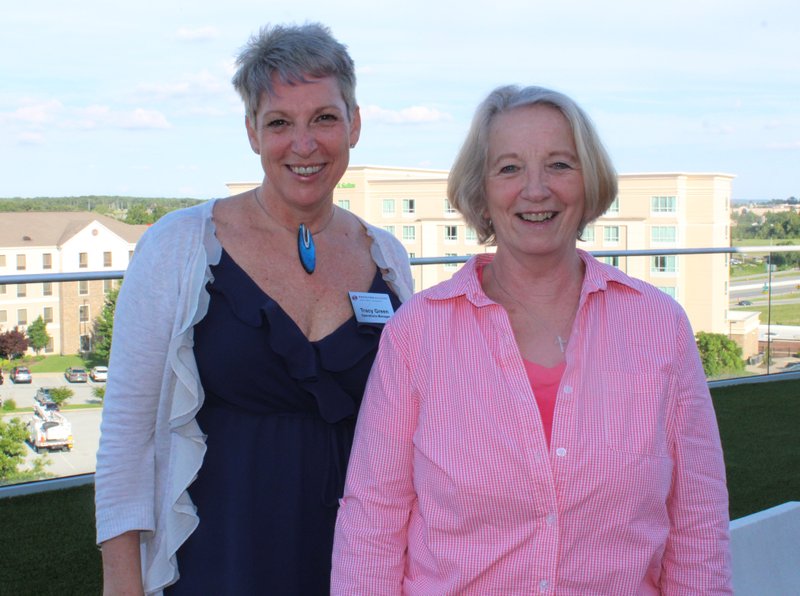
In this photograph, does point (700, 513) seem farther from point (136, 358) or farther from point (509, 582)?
point (136, 358)

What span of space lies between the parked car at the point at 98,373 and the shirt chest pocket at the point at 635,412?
314 cm

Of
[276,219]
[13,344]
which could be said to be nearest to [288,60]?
[276,219]

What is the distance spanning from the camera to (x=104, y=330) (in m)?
4.39

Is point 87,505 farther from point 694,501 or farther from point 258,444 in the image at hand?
point 694,501

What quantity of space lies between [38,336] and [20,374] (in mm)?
200

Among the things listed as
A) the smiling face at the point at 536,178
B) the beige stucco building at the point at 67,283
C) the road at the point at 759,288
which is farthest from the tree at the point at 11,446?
the road at the point at 759,288

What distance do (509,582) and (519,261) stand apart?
0.64 metres

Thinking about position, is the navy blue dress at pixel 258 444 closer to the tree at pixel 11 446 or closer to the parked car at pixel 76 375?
the parked car at pixel 76 375

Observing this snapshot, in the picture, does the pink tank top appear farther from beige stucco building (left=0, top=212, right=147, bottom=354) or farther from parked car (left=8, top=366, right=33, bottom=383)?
parked car (left=8, top=366, right=33, bottom=383)

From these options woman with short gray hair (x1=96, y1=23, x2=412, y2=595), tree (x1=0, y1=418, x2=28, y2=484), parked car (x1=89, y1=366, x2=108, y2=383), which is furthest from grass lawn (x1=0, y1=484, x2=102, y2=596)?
woman with short gray hair (x1=96, y1=23, x2=412, y2=595)

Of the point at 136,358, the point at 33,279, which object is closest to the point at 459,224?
the point at 136,358

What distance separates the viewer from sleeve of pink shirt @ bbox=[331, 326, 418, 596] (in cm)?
178

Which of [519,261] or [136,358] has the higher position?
[519,261]

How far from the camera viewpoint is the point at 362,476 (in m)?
1.81
